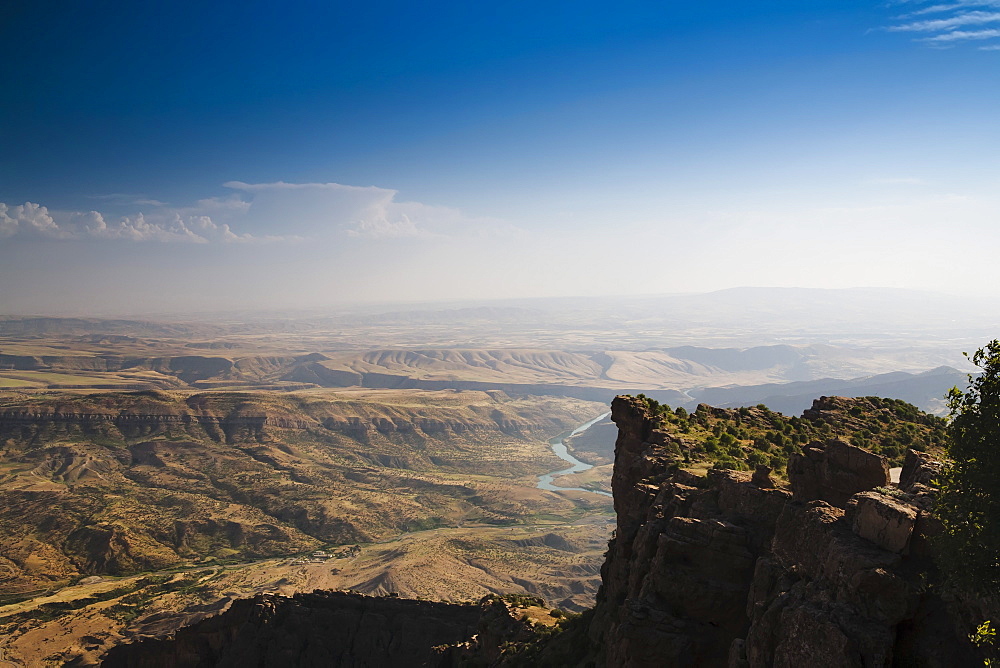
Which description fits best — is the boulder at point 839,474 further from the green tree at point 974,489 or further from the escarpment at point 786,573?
the green tree at point 974,489

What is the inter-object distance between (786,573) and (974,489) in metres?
6.57

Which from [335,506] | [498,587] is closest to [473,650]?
[498,587]

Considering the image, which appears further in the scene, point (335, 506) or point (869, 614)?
point (335, 506)

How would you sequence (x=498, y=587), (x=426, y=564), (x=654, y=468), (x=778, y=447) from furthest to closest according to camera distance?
(x=426, y=564) → (x=498, y=587) → (x=778, y=447) → (x=654, y=468)

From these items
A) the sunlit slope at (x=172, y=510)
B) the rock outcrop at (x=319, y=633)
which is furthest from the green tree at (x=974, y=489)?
the sunlit slope at (x=172, y=510)

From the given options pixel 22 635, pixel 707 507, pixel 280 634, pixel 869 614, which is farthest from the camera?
pixel 22 635

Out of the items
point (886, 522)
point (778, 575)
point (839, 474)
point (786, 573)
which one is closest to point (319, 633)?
point (778, 575)

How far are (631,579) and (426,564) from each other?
10644 centimetres

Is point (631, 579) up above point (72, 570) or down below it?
above

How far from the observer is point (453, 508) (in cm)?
18625

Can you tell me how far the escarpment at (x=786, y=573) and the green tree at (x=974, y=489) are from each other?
0.91m

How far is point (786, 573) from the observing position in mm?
22047

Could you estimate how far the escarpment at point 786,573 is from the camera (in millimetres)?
18203

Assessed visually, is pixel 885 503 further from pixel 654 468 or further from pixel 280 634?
pixel 280 634
